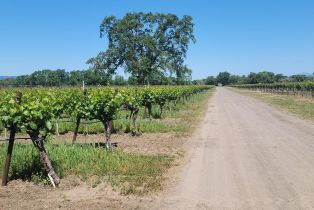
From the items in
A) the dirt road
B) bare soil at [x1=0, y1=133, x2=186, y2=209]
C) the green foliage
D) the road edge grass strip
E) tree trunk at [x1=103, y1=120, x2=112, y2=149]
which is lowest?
bare soil at [x1=0, y1=133, x2=186, y2=209]

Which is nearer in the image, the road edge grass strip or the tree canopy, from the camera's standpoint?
the road edge grass strip

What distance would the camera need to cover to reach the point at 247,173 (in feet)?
32.1

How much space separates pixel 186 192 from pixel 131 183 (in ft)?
4.21

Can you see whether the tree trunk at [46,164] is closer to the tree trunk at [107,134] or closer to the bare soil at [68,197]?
the bare soil at [68,197]

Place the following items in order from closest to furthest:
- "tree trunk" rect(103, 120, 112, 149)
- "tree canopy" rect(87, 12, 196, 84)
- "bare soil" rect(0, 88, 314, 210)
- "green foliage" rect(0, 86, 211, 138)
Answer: "bare soil" rect(0, 88, 314, 210)
"green foliage" rect(0, 86, 211, 138)
"tree trunk" rect(103, 120, 112, 149)
"tree canopy" rect(87, 12, 196, 84)

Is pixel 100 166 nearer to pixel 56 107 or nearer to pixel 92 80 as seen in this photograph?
pixel 56 107

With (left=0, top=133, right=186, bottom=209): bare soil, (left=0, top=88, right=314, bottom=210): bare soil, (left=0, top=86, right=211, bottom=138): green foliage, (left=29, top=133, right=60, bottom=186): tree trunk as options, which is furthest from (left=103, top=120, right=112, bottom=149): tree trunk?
(left=29, top=133, right=60, bottom=186): tree trunk

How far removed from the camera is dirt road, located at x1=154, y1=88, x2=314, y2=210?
24.9ft

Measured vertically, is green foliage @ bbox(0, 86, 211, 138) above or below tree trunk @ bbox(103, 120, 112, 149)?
above

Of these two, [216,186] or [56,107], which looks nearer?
[216,186]

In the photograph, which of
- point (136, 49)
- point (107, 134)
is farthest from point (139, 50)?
point (107, 134)

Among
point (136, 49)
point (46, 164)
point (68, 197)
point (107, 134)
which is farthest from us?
point (136, 49)

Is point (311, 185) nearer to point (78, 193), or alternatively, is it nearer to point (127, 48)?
point (78, 193)

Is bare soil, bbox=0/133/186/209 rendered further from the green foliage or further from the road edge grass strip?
the green foliage
